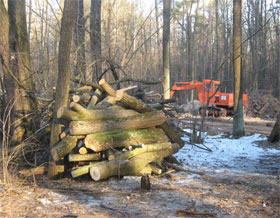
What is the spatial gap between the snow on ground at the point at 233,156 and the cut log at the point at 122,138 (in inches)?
56.3

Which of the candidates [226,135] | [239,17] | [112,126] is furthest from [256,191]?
[239,17]

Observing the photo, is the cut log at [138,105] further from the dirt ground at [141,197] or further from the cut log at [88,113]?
the dirt ground at [141,197]

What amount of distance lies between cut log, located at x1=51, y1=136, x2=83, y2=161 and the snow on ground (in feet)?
10.1

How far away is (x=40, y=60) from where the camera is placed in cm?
864

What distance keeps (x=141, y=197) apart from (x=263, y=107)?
22.0 meters

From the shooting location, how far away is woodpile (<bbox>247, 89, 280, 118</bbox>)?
23.9 m

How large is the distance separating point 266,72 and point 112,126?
31608 mm

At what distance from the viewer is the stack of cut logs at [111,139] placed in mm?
5641

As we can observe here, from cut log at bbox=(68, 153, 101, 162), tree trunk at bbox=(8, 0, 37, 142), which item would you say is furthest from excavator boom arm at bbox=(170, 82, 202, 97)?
cut log at bbox=(68, 153, 101, 162)

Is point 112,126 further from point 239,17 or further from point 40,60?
point 239,17

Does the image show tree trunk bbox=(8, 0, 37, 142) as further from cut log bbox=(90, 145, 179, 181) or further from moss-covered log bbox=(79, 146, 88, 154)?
cut log bbox=(90, 145, 179, 181)

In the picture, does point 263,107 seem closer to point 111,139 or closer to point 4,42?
point 111,139

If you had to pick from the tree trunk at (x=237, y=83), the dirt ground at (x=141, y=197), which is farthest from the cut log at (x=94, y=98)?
the tree trunk at (x=237, y=83)

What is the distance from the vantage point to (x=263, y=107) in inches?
954
